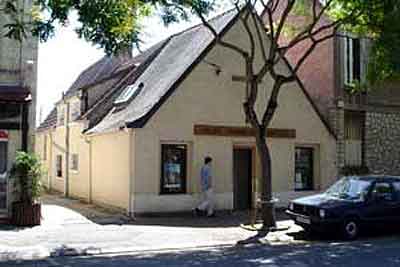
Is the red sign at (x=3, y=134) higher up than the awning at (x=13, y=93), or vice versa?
the awning at (x=13, y=93)

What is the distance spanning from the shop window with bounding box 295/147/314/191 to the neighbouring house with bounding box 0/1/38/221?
965 centimetres

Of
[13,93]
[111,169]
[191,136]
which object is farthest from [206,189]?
[13,93]

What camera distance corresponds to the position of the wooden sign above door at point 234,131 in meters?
18.9

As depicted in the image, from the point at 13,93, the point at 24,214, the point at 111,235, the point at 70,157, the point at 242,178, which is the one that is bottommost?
the point at 111,235

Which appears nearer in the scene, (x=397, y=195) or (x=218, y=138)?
(x=397, y=195)

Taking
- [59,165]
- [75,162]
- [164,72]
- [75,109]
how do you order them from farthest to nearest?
[59,165] < [75,109] < [75,162] < [164,72]

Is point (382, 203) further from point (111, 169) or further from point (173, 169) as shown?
point (111, 169)

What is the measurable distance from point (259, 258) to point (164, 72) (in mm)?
10967

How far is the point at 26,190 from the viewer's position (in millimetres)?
15984

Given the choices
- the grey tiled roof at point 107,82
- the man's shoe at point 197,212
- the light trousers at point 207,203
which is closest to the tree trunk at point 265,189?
the light trousers at point 207,203

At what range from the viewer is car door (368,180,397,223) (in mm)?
14780

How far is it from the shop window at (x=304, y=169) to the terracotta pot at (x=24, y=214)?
31.4 feet

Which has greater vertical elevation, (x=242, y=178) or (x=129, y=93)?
(x=129, y=93)

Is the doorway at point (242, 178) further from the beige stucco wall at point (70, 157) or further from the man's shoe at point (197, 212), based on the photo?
the beige stucco wall at point (70, 157)
